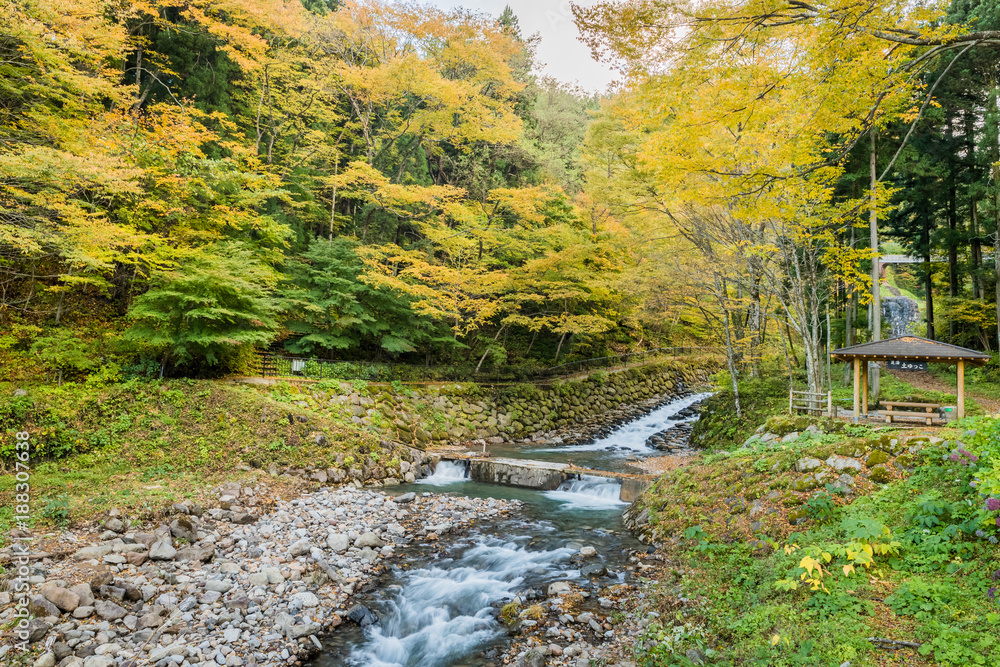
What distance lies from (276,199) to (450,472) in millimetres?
11264

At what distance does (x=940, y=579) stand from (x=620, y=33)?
5601mm

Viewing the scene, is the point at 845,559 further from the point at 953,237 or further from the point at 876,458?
the point at 953,237

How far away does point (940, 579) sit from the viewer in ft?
12.5

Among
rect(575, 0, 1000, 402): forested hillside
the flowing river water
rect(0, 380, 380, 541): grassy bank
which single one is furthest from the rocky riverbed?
rect(575, 0, 1000, 402): forested hillside

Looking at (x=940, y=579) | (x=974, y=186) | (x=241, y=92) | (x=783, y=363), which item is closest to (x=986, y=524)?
(x=940, y=579)

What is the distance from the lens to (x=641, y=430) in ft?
58.3

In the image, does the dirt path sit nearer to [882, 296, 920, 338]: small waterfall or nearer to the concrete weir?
the concrete weir

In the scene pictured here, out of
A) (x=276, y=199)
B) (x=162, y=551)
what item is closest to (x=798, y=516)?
(x=162, y=551)

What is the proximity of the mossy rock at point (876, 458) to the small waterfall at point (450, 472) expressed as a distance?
7913 millimetres

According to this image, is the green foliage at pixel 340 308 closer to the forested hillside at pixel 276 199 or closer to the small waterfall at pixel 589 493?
the forested hillside at pixel 276 199

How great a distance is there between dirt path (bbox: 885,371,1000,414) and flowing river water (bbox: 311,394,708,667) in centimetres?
1025

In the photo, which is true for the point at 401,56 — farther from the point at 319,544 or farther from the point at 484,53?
the point at 319,544

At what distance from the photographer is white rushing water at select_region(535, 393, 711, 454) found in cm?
1533

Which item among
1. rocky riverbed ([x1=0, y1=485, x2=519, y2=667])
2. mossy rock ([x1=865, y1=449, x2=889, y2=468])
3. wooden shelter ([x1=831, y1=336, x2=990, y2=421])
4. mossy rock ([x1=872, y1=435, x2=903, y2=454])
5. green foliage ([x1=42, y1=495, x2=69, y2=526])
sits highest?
wooden shelter ([x1=831, y1=336, x2=990, y2=421])
